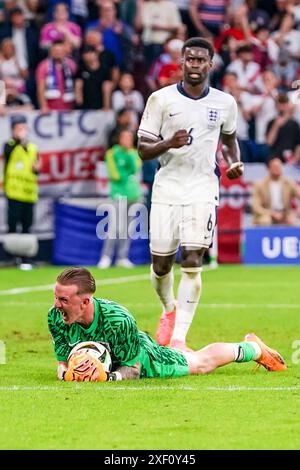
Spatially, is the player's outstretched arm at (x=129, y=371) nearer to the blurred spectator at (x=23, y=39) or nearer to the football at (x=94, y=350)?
the football at (x=94, y=350)

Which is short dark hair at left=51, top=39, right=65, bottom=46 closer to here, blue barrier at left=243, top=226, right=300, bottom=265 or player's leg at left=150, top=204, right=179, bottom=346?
blue barrier at left=243, top=226, right=300, bottom=265

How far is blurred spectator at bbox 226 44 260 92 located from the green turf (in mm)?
10389

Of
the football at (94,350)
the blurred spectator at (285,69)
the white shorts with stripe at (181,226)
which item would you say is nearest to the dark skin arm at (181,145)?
the white shorts with stripe at (181,226)

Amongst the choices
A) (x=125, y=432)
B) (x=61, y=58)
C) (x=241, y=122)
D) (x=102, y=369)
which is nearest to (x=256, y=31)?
(x=241, y=122)

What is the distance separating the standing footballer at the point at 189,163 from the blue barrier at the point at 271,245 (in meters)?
11.4

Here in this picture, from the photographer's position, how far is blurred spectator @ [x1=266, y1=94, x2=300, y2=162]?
2478 cm

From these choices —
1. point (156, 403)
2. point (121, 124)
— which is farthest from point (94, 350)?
point (121, 124)

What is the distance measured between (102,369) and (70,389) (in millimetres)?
346

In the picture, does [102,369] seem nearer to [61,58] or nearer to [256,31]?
[61,58]

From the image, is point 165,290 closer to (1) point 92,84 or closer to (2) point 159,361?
(2) point 159,361

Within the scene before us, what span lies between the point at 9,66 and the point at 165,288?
38.6ft

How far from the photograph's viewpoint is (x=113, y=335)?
10.0m

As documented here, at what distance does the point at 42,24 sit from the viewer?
25484mm

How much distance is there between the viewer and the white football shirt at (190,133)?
12586 millimetres
